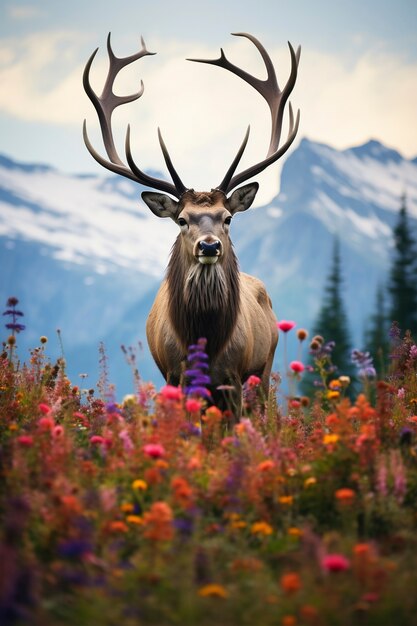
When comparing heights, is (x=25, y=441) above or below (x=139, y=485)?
above

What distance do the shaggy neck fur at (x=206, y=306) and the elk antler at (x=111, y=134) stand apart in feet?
3.28

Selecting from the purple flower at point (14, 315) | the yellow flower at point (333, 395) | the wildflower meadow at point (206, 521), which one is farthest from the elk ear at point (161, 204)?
the yellow flower at point (333, 395)

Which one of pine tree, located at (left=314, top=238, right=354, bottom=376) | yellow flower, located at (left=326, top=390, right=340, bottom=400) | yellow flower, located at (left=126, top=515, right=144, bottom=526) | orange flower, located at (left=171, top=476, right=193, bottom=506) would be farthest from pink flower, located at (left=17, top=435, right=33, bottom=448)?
pine tree, located at (left=314, top=238, right=354, bottom=376)

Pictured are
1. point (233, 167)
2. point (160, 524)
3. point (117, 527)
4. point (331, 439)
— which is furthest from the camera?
point (233, 167)

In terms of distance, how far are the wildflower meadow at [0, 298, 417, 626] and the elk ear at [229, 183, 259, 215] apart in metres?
3.06

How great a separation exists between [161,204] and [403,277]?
5688cm

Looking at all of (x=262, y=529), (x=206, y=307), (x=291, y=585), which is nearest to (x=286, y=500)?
(x=262, y=529)

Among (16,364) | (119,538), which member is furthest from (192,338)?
(119,538)

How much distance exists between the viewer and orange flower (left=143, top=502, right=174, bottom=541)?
13.3ft

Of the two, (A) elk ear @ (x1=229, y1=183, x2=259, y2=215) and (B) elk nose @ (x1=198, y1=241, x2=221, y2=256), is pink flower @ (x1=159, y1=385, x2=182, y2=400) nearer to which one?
(B) elk nose @ (x1=198, y1=241, x2=221, y2=256)

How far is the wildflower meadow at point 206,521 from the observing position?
370 cm

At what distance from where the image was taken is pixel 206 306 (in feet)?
28.3

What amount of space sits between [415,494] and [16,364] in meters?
4.87

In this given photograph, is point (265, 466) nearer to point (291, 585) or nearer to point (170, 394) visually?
point (170, 394)
